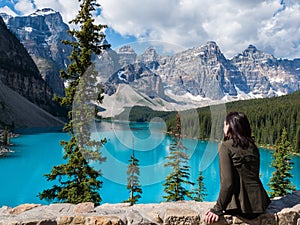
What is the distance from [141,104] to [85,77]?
9.04 ft

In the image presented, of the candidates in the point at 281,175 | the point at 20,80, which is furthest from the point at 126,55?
the point at 20,80

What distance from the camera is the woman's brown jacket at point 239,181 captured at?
2.78 metres

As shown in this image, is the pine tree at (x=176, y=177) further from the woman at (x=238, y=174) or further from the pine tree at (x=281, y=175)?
the woman at (x=238, y=174)

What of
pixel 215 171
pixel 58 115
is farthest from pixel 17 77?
pixel 215 171

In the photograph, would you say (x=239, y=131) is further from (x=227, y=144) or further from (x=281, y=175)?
(x=281, y=175)

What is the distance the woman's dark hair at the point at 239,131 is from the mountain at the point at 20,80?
326 ft

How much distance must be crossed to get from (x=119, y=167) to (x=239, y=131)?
9632mm

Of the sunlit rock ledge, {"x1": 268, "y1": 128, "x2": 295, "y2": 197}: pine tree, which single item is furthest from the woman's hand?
{"x1": 268, "y1": 128, "x2": 295, "y2": 197}: pine tree

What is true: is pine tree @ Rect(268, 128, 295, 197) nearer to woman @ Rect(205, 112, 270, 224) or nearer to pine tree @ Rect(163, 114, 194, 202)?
pine tree @ Rect(163, 114, 194, 202)

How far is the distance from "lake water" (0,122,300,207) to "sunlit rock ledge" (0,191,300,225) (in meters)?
2.43

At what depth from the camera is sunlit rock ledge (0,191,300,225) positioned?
3.05 m

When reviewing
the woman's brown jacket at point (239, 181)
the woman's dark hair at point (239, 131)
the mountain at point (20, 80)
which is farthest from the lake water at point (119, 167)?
the mountain at point (20, 80)

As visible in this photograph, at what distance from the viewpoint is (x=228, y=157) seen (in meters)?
2.77

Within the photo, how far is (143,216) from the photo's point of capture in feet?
10.7
